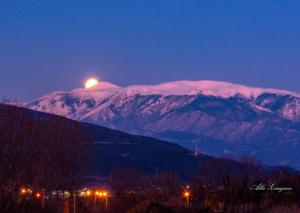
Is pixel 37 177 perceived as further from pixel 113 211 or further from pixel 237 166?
pixel 237 166

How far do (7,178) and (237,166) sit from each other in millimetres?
56640

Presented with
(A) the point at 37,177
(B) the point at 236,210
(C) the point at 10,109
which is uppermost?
(C) the point at 10,109

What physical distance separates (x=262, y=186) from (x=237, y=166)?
6085cm

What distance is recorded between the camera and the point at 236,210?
4775 cm

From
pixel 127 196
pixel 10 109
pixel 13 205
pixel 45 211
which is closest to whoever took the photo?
pixel 13 205

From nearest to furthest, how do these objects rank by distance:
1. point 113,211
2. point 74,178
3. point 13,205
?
point 13,205, point 113,211, point 74,178

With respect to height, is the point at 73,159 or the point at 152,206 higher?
the point at 73,159

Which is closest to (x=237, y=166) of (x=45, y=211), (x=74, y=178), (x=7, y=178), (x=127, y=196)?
(x=74, y=178)

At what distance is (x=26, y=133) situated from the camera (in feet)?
268

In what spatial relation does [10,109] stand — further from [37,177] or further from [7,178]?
[7,178]

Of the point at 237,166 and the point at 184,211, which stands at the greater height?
the point at 237,166

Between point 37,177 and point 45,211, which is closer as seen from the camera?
point 45,211

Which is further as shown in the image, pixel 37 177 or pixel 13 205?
pixel 37 177

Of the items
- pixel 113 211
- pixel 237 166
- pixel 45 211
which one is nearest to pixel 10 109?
pixel 113 211
